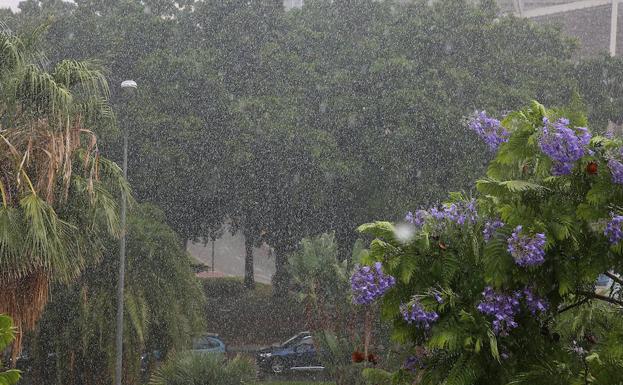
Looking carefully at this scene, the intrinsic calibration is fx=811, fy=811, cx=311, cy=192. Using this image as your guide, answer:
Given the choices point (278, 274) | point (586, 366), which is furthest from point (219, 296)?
point (586, 366)

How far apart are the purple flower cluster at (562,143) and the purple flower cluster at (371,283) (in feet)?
4.45

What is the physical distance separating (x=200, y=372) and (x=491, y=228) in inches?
434

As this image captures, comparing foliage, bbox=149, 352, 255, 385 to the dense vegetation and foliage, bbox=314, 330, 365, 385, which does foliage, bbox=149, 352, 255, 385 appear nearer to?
foliage, bbox=314, 330, 365, 385

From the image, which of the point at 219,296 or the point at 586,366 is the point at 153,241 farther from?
the point at 219,296

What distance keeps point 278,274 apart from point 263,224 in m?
4.52

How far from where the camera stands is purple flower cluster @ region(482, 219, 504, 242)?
5.36 m

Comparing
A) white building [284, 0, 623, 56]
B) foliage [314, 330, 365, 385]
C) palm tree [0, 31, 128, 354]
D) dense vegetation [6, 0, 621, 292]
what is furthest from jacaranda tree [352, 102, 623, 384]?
white building [284, 0, 623, 56]

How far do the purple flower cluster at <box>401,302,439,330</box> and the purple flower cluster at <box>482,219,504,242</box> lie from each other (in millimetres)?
629

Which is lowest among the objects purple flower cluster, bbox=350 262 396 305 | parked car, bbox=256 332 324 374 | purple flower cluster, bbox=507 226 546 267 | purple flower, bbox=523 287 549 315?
parked car, bbox=256 332 324 374

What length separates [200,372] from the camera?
50.6ft

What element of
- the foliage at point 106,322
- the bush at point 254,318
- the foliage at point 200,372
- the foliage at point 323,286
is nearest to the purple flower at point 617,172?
the foliage at point 200,372

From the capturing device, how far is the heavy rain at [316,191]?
17.1 feet

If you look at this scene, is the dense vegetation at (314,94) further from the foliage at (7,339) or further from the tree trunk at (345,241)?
the foliage at (7,339)

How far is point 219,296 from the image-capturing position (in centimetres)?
3834
